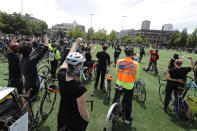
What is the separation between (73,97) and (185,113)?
14.0ft

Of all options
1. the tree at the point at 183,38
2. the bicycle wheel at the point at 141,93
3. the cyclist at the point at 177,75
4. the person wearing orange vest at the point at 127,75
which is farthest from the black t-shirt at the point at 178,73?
the tree at the point at 183,38

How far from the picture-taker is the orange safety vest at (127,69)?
3.21m

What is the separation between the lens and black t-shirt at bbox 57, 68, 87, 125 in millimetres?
1595

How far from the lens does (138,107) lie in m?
4.77

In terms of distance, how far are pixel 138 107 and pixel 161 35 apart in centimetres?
12335

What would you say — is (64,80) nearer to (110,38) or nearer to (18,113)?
(18,113)

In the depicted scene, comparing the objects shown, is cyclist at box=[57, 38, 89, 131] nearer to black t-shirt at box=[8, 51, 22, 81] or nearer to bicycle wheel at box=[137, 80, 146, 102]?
black t-shirt at box=[8, 51, 22, 81]

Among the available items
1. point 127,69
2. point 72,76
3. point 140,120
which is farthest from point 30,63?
point 140,120

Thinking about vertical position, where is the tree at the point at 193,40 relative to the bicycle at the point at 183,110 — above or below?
above

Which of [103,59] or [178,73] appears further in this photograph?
[103,59]

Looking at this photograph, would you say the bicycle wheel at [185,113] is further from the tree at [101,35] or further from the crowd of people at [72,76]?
the tree at [101,35]

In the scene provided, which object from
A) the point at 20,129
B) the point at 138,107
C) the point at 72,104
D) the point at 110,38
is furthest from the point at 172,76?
the point at 110,38

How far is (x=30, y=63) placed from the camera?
2.90 m

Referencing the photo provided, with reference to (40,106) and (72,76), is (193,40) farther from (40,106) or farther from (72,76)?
(72,76)
